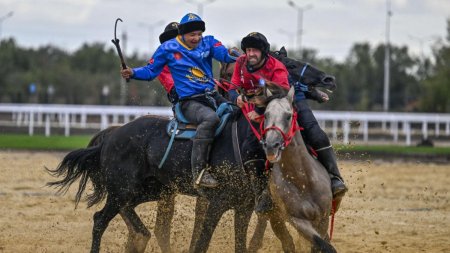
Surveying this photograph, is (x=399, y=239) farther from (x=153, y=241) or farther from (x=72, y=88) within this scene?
(x=72, y=88)

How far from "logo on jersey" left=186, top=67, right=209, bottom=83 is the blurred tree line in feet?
153

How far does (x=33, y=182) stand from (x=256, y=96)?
1068 cm

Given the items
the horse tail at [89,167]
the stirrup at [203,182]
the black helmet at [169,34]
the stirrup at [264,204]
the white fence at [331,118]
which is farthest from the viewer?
the white fence at [331,118]

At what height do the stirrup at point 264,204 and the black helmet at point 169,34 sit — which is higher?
the black helmet at point 169,34

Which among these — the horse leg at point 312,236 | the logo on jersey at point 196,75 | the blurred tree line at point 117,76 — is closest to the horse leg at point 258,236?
the logo on jersey at point 196,75

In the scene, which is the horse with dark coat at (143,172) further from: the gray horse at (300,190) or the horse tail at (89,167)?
the gray horse at (300,190)

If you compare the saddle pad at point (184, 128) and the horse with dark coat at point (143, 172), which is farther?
the saddle pad at point (184, 128)

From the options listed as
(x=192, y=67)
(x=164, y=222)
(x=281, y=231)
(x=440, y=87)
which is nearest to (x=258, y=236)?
(x=164, y=222)

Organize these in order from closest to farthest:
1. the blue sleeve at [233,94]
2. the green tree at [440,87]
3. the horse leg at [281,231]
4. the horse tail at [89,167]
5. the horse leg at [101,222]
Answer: the horse leg at [281,231] < the blue sleeve at [233,94] < the horse leg at [101,222] < the horse tail at [89,167] < the green tree at [440,87]

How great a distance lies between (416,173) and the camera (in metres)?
21.2

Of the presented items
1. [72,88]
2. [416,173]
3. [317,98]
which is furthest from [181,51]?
[72,88]

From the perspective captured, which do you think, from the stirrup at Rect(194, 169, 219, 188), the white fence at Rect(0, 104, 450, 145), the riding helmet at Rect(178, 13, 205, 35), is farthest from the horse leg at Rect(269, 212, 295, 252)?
the white fence at Rect(0, 104, 450, 145)

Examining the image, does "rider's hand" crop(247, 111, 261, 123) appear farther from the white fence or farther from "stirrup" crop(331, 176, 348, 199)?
the white fence

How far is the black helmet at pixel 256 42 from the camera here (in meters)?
8.99
